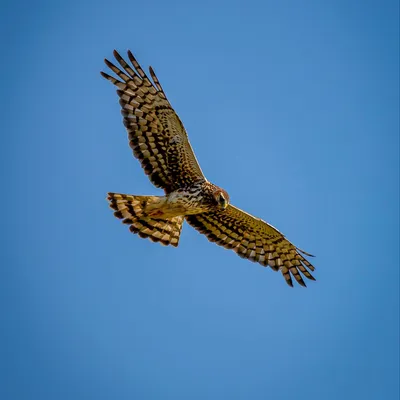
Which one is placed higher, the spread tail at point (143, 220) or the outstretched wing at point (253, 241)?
the outstretched wing at point (253, 241)

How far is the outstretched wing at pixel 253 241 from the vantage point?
476 inches

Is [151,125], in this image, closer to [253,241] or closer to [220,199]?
A: [220,199]

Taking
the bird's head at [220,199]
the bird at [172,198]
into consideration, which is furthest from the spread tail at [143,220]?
the bird's head at [220,199]

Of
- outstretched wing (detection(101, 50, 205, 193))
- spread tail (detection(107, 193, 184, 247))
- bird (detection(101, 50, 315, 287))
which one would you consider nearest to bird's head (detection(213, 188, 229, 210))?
bird (detection(101, 50, 315, 287))

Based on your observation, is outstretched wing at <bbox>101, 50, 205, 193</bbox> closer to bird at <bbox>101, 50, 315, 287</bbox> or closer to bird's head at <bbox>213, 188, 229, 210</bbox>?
bird at <bbox>101, 50, 315, 287</bbox>

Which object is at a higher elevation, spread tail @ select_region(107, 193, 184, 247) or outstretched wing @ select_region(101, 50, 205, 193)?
outstretched wing @ select_region(101, 50, 205, 193)

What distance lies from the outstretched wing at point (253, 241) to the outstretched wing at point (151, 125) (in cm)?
105

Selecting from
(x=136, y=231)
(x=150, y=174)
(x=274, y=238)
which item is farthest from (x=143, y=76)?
(x=274, y=238)

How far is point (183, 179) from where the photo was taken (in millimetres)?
11469

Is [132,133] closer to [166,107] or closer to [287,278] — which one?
[166,107]

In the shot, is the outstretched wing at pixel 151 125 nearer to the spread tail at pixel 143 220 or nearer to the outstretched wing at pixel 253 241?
the spread tail at pixel 143 220

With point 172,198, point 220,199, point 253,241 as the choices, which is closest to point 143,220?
point 172,198

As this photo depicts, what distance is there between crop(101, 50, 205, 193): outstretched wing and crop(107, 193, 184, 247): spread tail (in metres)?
0.45

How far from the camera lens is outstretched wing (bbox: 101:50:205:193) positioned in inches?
433
